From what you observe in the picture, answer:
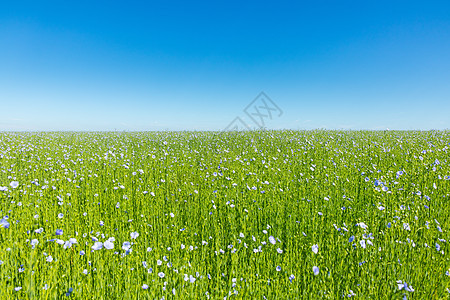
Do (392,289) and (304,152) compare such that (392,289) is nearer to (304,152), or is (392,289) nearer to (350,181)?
(350,181)

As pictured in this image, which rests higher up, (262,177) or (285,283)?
(262,177)

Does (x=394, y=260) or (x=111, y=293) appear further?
(x=394, y=260)

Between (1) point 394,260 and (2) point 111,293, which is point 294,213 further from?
(2) point 111,293

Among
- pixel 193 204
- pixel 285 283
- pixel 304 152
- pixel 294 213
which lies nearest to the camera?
pixel 285 283

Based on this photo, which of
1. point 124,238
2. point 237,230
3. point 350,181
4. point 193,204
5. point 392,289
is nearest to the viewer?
point 392,289

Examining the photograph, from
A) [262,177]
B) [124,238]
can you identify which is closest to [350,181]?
[262,177]

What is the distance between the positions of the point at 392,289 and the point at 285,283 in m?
1.13

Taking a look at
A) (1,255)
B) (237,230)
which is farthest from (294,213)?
(1,255)

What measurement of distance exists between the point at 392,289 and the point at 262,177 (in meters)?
4.47

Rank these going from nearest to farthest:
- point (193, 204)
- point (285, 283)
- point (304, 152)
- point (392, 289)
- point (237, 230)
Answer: point (392, 289), point (285, 283), point (237, 230), point (193, 204), point (304, 152)

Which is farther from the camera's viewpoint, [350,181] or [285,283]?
[350,181]

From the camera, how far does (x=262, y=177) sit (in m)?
6.81

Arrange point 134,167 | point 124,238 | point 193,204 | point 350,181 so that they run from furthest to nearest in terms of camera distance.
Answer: point 134,167 < point 350,181 < point 193,204 < point 124,238

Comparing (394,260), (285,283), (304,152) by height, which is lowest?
(285,283)
